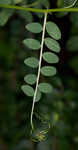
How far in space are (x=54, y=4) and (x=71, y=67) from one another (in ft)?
0.98

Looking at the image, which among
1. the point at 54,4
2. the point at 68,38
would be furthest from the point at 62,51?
the point at 54,4

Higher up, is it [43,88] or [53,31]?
[53,31]

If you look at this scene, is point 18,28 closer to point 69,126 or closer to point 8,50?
point 8,50

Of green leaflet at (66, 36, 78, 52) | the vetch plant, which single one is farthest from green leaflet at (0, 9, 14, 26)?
green leaflet at (66, 36, 78, 52)

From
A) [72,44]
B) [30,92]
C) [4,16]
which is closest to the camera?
[30,92]

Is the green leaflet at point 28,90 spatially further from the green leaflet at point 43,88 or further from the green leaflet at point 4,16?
the green leaflet at point 4,16

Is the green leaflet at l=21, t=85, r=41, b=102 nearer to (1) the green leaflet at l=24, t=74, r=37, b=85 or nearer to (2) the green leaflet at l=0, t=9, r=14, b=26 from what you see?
(1) the green leaflet at l=24, t=74, r=37, b=85

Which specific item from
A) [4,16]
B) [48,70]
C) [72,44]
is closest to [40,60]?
[48,70]

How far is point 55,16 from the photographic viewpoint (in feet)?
3.15

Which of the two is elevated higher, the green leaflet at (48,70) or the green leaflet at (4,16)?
the green leaflet at (4,16)

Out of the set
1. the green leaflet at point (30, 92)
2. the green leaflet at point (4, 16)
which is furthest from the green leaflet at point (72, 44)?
the green leaflet at point (30, 92)

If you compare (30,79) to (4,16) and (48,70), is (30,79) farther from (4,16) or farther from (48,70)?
(4,16)

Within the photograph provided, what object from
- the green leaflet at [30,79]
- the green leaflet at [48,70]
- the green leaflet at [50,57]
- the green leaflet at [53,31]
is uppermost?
the green leaflet at [53,31]

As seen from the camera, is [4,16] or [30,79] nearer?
[30,79]
